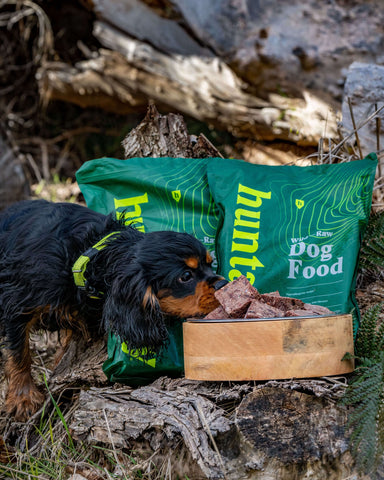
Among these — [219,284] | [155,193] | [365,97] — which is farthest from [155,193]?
[365,97]

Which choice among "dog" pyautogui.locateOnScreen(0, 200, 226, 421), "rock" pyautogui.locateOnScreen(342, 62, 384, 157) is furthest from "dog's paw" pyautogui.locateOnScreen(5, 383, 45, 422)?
"rock" pyautogui.locateOnScreen(342, 62, 384, 157)

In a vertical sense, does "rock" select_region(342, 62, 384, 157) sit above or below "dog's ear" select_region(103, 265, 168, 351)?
above

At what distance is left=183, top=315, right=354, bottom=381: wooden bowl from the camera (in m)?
1.99

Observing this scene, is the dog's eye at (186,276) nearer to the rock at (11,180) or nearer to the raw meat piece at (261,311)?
the raw meat piece at (261,311)

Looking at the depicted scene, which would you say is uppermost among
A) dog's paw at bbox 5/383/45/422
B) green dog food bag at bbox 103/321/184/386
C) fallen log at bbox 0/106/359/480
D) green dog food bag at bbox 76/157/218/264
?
green dog food bag at bbox 76/157/218/264

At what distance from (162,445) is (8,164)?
16.3 feet

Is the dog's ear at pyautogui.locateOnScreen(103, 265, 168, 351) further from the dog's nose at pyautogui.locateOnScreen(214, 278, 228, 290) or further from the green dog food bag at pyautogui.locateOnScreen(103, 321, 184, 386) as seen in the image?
the dog's nose at pyautogui.locateOnScreen(214, 278, 228, 290)

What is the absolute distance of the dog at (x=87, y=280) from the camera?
2389 mm

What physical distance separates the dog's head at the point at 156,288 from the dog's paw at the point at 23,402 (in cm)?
69

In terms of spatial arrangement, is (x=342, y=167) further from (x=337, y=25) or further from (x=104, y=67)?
(x=104, y=67)

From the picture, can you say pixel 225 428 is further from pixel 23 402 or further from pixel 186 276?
pixel 23 402

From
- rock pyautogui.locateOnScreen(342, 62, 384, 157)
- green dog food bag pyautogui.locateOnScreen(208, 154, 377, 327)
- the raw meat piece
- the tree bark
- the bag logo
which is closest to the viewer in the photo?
the tree bark

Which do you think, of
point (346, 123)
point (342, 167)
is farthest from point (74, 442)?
point (346, 123)

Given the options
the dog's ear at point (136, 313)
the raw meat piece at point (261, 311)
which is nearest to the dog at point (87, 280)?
the dog's ear at point (136, 313)
